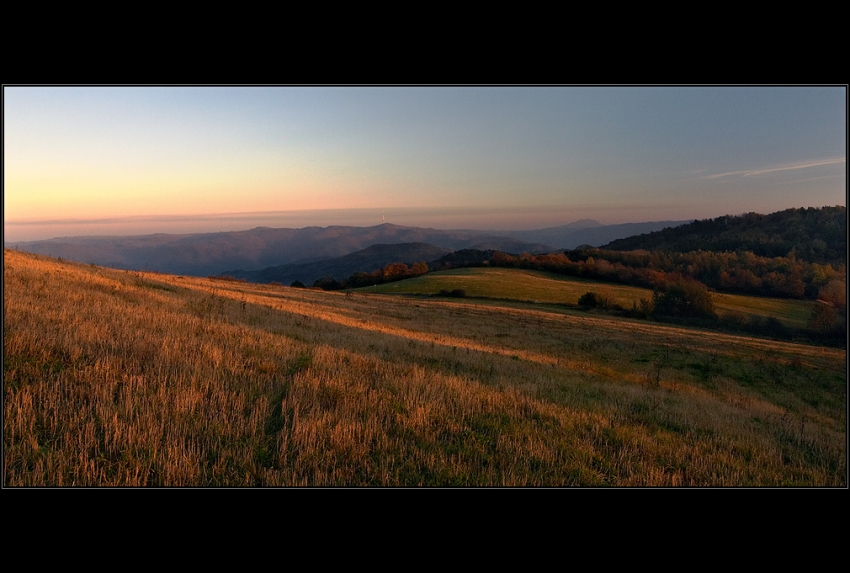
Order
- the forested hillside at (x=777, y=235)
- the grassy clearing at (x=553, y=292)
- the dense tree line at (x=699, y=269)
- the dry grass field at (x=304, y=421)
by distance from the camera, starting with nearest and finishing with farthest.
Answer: the dry grass field at (x=304, y=421) → the grassy clearing at (x=553, y=292) → the dense tree line at (x=699, y=269) → the forested hillside at (x=777, y=235)

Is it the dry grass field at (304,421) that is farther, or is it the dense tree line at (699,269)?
the dense tree line at (699,269)

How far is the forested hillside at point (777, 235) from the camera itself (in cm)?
8272

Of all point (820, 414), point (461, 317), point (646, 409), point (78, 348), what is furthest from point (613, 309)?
point (78, 348)

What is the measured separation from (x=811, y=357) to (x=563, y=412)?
130 ft

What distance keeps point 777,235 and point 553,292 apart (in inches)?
3424

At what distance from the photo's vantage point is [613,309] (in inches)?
2581

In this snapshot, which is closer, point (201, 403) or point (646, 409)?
point (201, 403)

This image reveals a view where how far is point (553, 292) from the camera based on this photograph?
243 feet

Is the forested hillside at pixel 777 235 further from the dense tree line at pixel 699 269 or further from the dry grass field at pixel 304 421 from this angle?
the dry grass field at pixel 304 421

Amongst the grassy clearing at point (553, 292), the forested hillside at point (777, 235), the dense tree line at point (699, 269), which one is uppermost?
the forested hillside at point (777, 235)

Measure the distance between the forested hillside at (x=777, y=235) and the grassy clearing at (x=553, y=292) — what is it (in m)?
12.2

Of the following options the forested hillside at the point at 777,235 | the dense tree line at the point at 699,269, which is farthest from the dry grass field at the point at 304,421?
the dense tree line at the point at 699,269

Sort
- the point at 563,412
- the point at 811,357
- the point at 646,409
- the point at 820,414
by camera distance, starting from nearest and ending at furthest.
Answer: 1. the point at 563,412
2. the point at 646,409
3. the point at 820,414
4. the point at 811,357

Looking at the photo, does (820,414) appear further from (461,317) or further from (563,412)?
Answer: (461,317)
